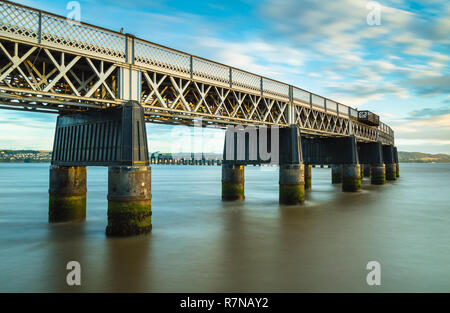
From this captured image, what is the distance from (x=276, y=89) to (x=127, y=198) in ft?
65.1

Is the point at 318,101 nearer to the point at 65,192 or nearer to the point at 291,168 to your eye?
the point at 291,168

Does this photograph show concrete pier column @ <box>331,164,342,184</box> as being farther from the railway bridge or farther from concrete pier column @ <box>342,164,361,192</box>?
the railway bridge

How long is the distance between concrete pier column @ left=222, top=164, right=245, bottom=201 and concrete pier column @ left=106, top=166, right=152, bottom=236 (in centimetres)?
1769

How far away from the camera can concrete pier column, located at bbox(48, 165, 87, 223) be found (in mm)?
21578

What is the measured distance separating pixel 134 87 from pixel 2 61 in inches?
269

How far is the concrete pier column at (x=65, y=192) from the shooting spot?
21.6 m

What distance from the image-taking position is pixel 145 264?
47.2ft

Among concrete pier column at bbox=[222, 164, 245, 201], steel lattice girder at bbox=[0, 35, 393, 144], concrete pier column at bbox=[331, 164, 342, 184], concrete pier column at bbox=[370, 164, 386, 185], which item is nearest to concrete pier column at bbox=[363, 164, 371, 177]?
concrete pier column at bbox=[331, 164, 342, 184]

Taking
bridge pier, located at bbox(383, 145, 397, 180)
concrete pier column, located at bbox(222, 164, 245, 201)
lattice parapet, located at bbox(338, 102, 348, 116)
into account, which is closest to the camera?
concrete pier column, located at bbox(222, 164, 245, 201)

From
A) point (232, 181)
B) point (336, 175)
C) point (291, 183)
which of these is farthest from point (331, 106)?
point (336, 175)

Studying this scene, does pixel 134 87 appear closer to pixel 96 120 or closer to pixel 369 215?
pixel 96 120

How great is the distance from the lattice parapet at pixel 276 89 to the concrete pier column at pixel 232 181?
8.41 metres

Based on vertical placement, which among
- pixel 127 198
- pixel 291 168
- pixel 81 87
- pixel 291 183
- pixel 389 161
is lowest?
pixel 127 198

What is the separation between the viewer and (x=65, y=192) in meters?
21.6
